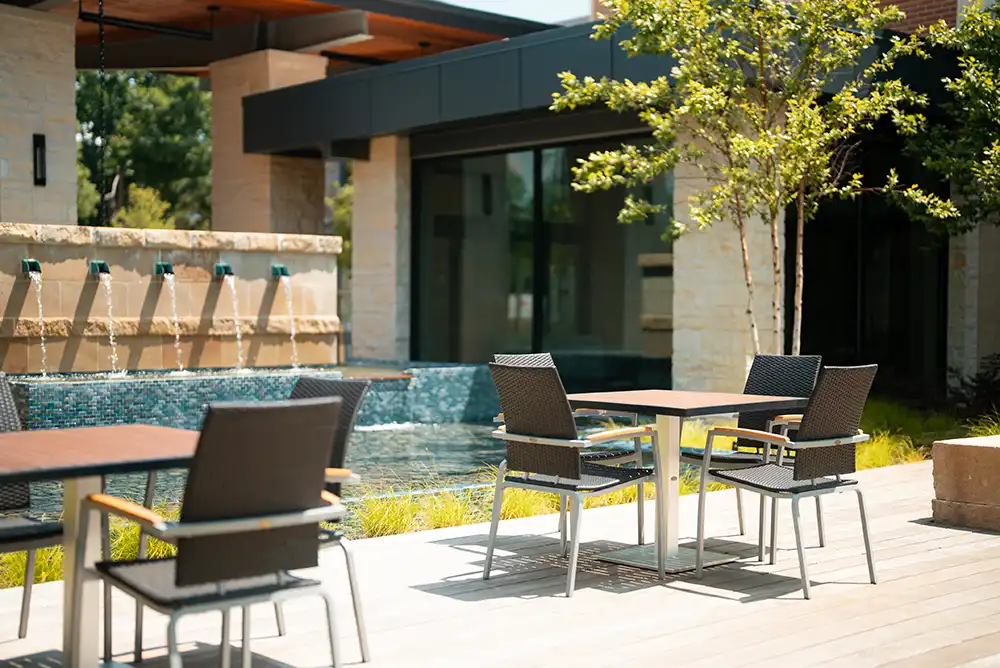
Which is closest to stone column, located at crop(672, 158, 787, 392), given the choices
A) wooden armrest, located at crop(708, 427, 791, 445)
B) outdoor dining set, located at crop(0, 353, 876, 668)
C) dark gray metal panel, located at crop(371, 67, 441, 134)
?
dark gray metal panel, located at crop(371, 67, 441, 134)

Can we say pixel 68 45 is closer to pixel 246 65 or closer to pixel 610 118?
pixel 246 65

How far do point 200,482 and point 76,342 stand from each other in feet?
35.5

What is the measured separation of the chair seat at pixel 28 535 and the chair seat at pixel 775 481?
10.1 feet

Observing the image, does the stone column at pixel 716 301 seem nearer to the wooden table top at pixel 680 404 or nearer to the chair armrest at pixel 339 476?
the wooden table top at pixel 680 404

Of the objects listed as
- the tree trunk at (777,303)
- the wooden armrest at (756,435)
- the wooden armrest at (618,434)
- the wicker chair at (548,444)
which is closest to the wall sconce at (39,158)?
the tree trunk at (777,303)

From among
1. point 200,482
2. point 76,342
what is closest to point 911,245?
point 76,342

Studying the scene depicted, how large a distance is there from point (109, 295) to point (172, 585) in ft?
35.0

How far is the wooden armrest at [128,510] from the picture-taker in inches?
144

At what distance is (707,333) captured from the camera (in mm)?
13367

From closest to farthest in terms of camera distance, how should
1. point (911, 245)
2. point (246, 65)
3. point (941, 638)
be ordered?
1. point (941, 638)
2. point (911, 245)
3. point (246, 65)

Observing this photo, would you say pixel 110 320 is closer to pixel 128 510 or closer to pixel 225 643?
pixel 128 510

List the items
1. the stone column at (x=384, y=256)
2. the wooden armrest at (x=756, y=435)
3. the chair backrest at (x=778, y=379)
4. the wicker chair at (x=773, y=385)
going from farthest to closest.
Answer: the stone column at (x=384, y=256), the chair backrest at (x=778, y=379), the wicker chair at (x=773, y=385), the wooden armrest at (x=756, y=435)

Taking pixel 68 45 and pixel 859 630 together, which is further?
pixel 68 45

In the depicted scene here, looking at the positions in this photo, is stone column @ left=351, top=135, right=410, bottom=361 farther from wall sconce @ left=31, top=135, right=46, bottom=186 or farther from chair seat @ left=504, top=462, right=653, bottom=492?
chair seat @ left=504, top=462, right=653, bottom=492
